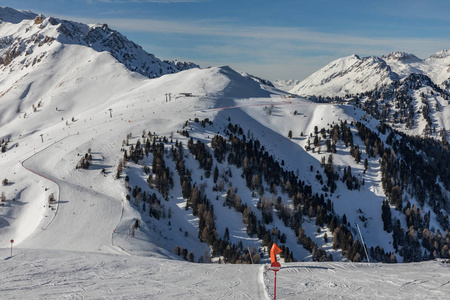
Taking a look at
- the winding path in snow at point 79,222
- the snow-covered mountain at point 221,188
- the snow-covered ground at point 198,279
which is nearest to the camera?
the snow-covered ground at point 198,279

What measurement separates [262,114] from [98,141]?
81754mm

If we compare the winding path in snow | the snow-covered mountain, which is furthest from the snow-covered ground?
the winding path in snow

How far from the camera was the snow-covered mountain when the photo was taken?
67062 mm

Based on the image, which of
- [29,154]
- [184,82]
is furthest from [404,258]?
[184,82]

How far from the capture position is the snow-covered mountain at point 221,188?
67062 millimetres

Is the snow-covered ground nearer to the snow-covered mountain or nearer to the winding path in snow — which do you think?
the snow-covered mountain

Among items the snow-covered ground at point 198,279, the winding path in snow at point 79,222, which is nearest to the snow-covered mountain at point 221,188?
the winding path in snow at point 79,222

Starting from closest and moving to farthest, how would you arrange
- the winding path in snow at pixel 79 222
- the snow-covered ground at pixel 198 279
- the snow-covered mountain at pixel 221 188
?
the snow-covered ground at pixel 198 279 < the winding path in snow at pixel 79 222 < the snow-covered mountain at pixel 221 188

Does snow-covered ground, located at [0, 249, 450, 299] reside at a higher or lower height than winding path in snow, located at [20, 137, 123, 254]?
higher

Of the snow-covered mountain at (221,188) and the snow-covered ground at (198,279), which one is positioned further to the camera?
the snow-covered mountain at (221,188)

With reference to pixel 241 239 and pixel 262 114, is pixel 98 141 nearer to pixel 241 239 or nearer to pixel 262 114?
pixel 241 239

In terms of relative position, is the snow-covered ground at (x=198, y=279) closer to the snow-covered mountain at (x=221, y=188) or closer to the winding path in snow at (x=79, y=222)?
the snow-covered mountain at (x=221, y=188)

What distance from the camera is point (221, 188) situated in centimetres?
9194

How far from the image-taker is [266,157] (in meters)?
114
